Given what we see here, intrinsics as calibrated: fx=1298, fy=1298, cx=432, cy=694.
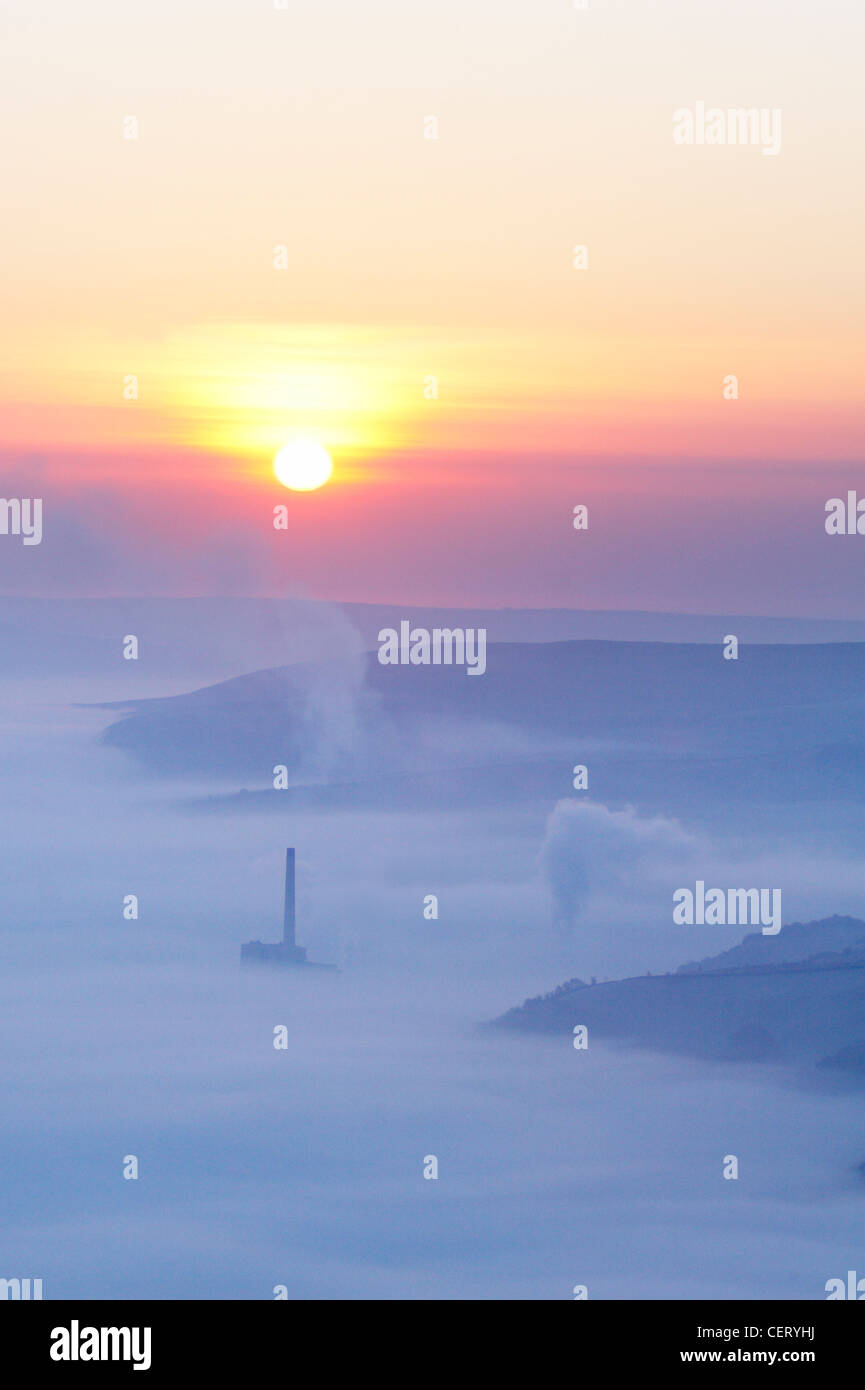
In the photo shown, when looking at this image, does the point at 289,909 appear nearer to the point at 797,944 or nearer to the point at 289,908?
the point at 289,908

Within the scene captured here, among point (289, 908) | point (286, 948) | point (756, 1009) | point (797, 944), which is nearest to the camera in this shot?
point (286, 948)

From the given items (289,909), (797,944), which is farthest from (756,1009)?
(289,909)

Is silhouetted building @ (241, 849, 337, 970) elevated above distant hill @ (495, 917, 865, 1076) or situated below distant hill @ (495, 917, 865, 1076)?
above

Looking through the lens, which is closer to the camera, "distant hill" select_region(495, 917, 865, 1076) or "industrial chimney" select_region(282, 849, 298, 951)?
"industrial chimney" select_region(282, 849, 298, 951)

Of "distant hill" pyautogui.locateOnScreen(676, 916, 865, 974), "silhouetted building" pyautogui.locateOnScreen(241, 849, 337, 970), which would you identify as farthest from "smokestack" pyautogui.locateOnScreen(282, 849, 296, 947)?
"distant hill" pyautogui.locateOnScreen(676, 916, 865, 974)

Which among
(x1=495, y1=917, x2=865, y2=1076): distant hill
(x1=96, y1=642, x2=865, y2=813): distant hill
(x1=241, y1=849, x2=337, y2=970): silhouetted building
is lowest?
(x1=495, y1=917, x2=865, y2=1076): distant hill

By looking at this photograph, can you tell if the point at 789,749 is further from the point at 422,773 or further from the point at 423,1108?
the point at 423,1108

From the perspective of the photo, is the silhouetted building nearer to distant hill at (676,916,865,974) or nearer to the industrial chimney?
the industrial chimney

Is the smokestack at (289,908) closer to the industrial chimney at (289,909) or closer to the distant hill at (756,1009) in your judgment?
the industrial chimney at (289,909)
